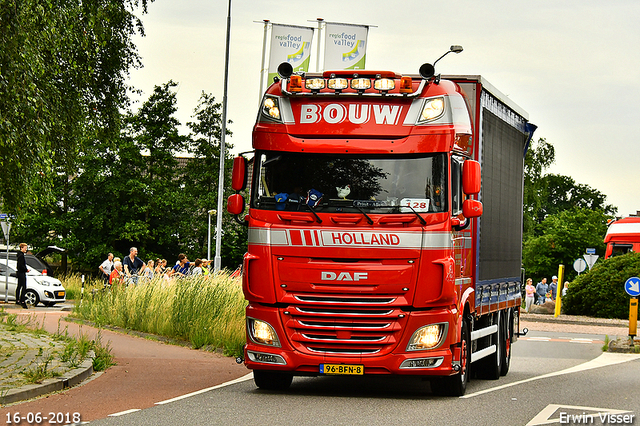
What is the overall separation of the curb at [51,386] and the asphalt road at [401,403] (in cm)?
137

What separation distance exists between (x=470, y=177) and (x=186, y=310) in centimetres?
892

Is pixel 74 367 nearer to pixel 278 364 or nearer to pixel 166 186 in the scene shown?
pixel 278 364

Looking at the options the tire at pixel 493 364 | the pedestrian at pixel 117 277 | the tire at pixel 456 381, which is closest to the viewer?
the tire at pixel 456 381

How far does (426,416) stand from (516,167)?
6.72 metres

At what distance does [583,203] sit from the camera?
10519 centimetres

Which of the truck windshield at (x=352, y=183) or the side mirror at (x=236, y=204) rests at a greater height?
the truck windshield at (x=352, y=183)

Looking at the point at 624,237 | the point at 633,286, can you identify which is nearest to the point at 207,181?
the point at 624,237

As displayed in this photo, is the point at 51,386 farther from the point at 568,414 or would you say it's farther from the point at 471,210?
A: the point at 568,414

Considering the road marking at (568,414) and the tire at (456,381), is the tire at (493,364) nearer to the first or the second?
the tire at (456,381)

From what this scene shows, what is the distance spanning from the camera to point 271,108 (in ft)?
35.5

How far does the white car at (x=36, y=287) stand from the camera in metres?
30.9

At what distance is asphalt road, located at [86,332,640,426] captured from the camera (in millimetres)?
9125

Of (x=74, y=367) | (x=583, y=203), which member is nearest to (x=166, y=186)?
(x=74, y=367)

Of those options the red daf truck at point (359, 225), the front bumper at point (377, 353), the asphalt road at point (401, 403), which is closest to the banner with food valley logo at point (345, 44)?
the asphalt road at point (401, 403)
